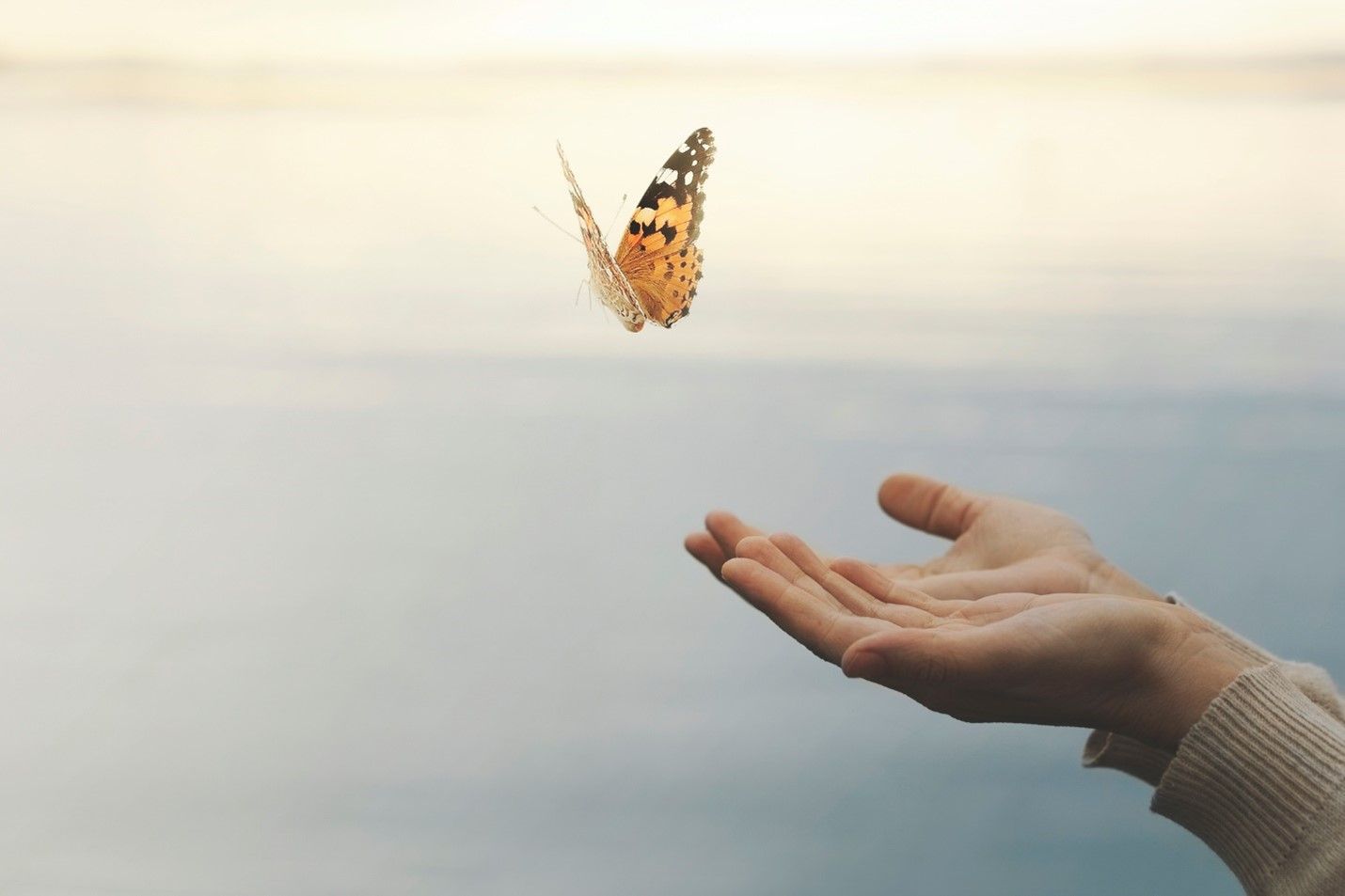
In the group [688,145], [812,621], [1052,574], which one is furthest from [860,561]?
[688,145]

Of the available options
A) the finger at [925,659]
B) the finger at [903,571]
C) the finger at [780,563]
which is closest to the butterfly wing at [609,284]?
the finger at [780,563]

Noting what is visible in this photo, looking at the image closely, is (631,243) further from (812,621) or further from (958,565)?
(958,565)

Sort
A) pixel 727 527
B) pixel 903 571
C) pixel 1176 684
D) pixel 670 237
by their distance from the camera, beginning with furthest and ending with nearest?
pixel 903 571
pixel 727 527
pixel 670 237
pixel 1176 684

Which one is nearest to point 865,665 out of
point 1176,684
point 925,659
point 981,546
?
point 925,659

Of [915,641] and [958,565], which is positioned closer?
[915,641]

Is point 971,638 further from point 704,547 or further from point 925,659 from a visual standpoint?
point 704,547

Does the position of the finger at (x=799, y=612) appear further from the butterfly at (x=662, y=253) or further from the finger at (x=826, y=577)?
the butterfly at (x=662, y=253)
